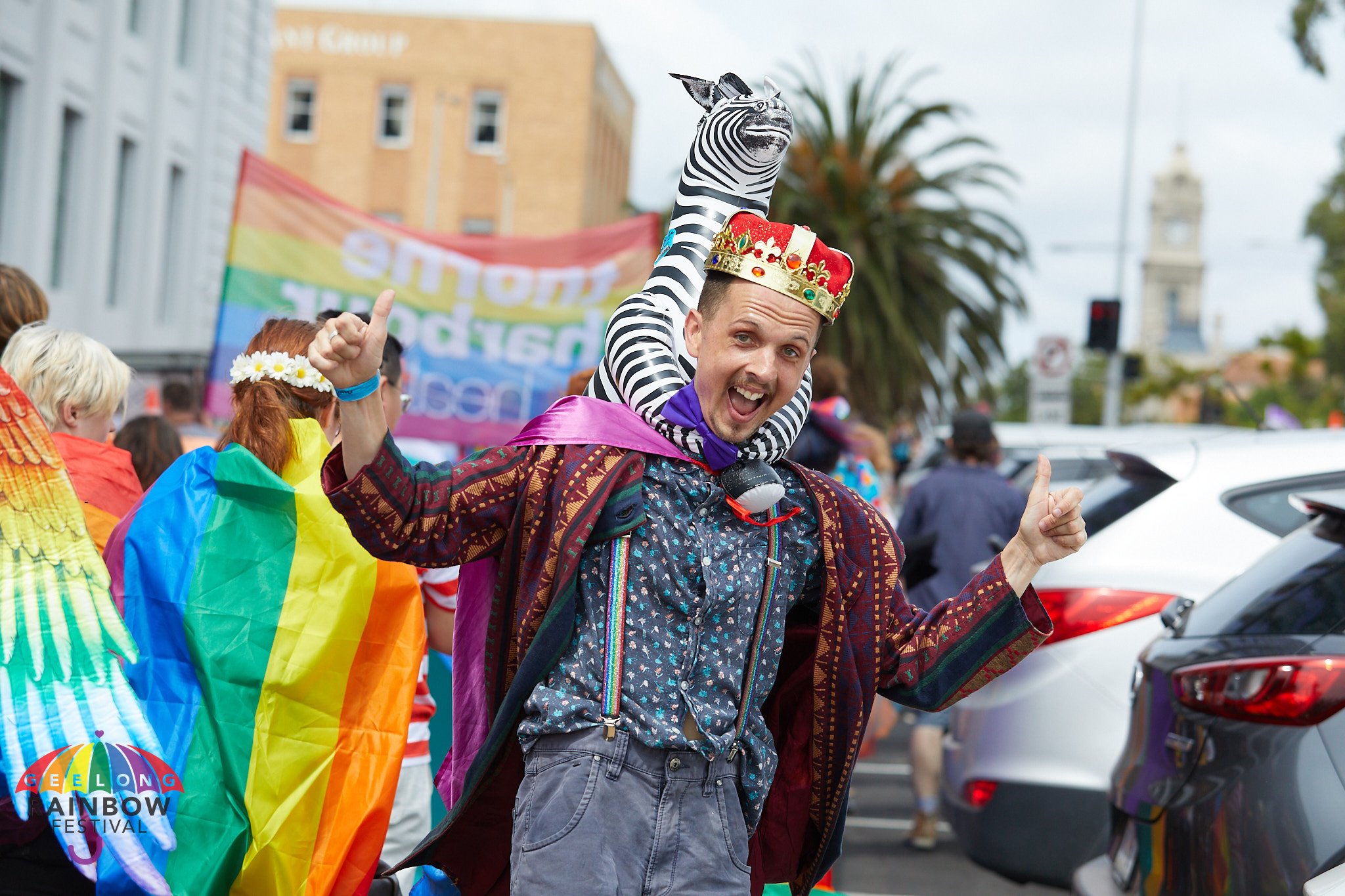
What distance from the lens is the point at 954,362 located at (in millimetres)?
23281


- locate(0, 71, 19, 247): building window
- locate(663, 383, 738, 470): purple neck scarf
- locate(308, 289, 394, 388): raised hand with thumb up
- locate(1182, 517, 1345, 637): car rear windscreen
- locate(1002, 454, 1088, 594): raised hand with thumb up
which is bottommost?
locate(1182, 517, 1345, 637): car rear windscreen

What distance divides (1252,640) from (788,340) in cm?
163

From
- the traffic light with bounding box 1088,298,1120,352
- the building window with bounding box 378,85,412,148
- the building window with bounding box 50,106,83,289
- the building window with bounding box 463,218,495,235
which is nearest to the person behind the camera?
the building window with bounding box 50,106,83,289

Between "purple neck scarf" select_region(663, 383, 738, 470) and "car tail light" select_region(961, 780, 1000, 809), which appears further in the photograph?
"car tail light" select_region(961, 780, 1000, 809)

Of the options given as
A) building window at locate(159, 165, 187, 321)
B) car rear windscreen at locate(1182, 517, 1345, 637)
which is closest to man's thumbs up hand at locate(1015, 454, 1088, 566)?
car rear windscreen at locate(1182, 517, 1345, 637)

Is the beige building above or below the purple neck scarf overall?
above

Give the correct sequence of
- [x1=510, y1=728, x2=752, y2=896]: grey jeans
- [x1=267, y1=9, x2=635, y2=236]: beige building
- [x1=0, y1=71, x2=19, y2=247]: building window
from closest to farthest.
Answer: [x1=510, y1=728, x2=752, y2=896]: grey jeans
[x1=0, y1=71, x2=19, y2=247]: building window
[x1=267, y1=9, x2=635, y2=236]: beige building

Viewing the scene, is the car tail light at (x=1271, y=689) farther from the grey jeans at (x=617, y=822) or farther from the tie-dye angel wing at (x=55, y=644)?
the tie-dye angel wing at (x=55, y=644)

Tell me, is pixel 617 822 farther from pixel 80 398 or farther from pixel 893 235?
pixel 893 235

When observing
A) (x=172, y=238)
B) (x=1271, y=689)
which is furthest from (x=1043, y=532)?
(x=172, y=238)

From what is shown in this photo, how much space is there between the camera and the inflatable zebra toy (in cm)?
271

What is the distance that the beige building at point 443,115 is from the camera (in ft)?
152

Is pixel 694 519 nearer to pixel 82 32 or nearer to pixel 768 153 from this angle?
pixel 768 153

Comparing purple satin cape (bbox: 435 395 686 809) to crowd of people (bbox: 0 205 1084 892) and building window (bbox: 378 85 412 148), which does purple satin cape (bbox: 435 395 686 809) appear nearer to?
crowd of people (bbox: 0 205 1084 892)
